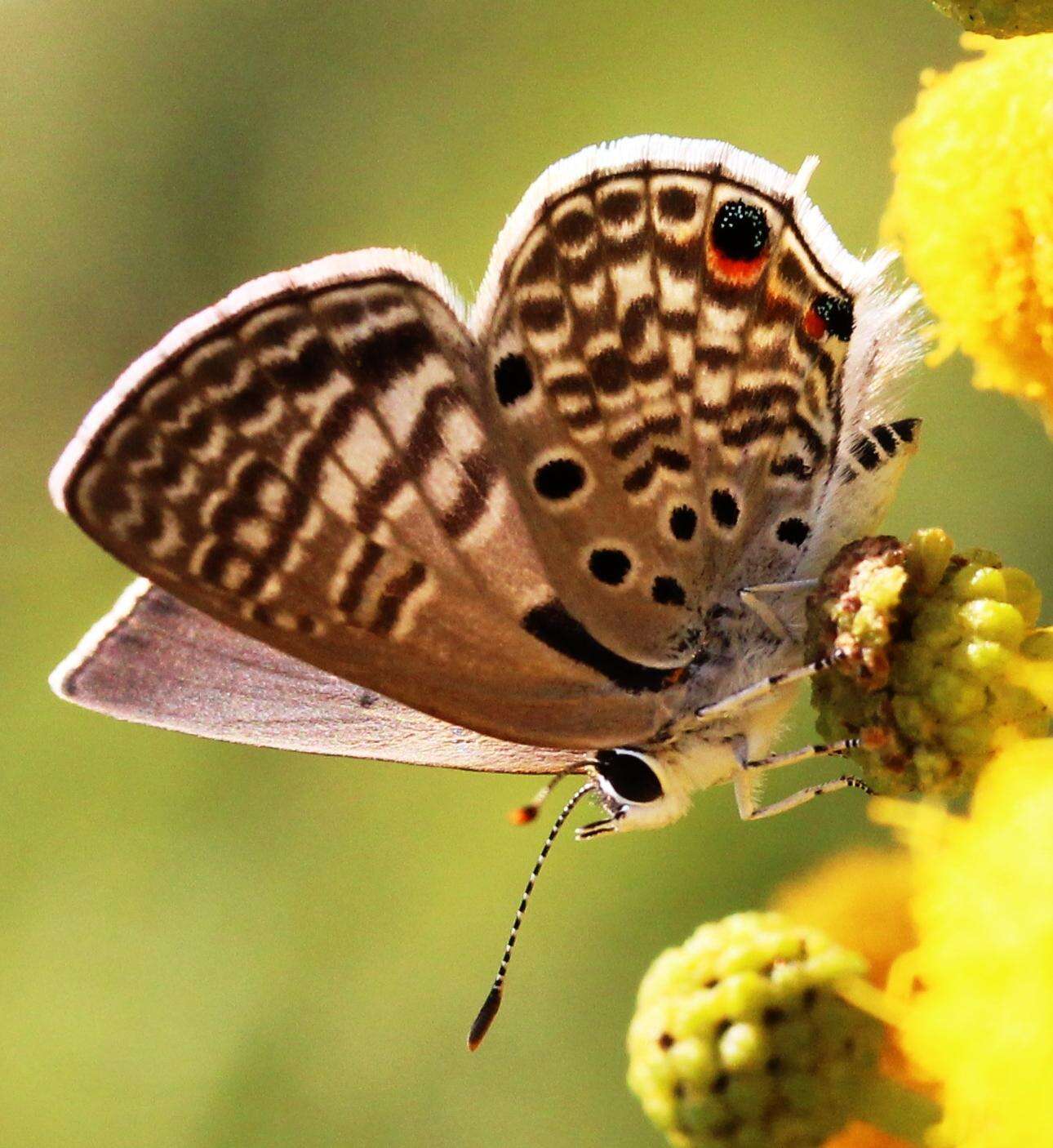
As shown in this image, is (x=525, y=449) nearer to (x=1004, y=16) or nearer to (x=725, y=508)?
(x=725, y=508)

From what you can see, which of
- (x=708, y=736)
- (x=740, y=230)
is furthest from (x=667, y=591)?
(x=740, y=230)

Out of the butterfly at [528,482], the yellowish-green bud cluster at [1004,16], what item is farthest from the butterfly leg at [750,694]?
the yellowish-green bud cluster at [1004,16]

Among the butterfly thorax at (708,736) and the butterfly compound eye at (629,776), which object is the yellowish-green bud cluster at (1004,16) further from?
the butterfly compound eye at (629,776)

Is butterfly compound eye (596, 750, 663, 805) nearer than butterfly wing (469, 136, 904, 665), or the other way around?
butterfly wing (469, 136, 904, 665)

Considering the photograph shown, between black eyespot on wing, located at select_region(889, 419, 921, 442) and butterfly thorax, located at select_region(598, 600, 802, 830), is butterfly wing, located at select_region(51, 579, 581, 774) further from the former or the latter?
black eyespot on wing, located at select_region(889, 419, 921, 442)

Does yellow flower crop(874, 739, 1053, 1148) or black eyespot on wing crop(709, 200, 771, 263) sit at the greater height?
black eyespot on wing crop(709, 200, 771, 263)

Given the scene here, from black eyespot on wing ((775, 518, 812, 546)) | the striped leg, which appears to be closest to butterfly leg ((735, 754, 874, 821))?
the striped leg
